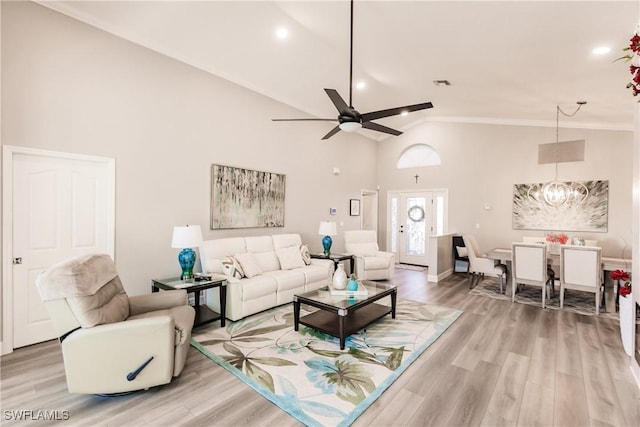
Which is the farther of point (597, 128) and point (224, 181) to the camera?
point (597, 128)

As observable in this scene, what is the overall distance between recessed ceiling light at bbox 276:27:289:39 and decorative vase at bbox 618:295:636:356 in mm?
4686

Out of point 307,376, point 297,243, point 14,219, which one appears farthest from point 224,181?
point 307,376

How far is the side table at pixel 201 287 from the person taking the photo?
340 centimetres

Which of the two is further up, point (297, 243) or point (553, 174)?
point (553, 174)

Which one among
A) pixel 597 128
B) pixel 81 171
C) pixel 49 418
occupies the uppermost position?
pixel 597 128

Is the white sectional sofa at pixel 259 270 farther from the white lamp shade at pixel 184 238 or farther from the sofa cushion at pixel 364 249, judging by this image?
the sofa cushion at pixel 364 249

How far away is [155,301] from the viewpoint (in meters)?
2.98

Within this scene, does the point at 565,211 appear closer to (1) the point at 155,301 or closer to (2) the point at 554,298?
(2) the point at 554,298

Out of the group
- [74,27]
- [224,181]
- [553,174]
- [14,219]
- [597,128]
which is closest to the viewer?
[14,219]

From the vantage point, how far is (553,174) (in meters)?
6.07

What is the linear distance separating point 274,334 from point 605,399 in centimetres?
292

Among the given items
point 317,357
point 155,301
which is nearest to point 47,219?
point 155,301

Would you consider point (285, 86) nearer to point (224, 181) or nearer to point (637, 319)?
point (224, 181)

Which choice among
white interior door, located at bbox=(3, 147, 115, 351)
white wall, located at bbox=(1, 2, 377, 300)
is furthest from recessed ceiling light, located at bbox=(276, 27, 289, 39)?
white interior door, located at bbox=(3, 147, 115, 351)
